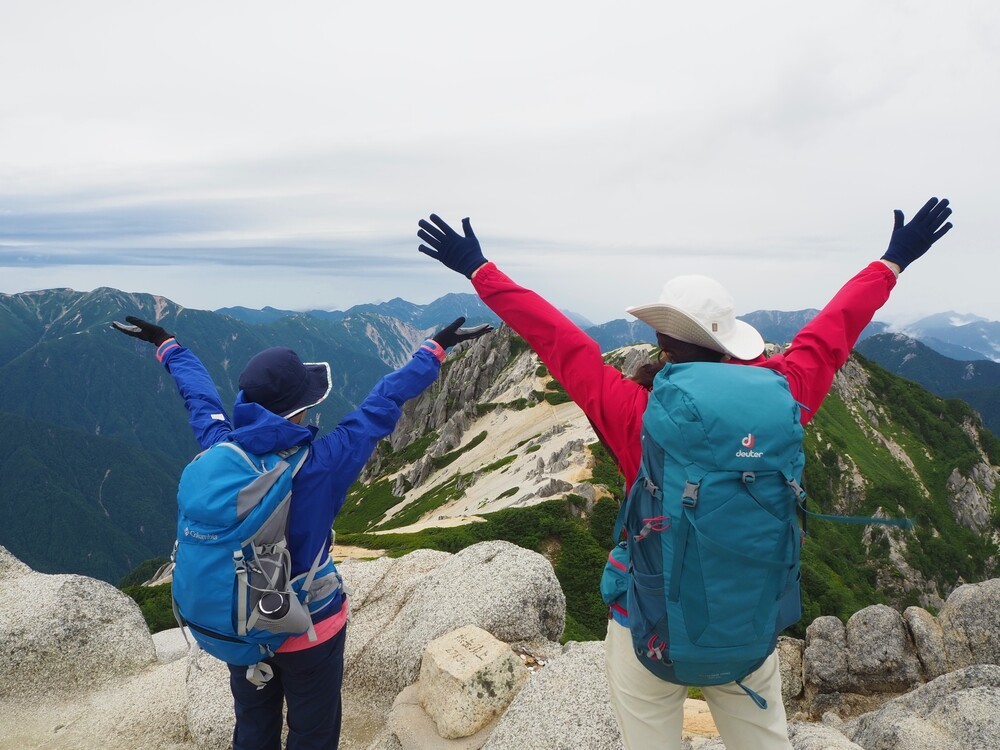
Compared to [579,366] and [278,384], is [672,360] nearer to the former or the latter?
[579,366]

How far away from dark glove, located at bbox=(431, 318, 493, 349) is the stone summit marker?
5.92 m

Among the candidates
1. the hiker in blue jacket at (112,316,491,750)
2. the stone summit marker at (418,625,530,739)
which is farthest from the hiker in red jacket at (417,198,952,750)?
the stone summit marker at (418,625,530,739)

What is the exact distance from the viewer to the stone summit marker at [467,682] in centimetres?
916

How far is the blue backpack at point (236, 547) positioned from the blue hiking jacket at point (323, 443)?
0.51 ft

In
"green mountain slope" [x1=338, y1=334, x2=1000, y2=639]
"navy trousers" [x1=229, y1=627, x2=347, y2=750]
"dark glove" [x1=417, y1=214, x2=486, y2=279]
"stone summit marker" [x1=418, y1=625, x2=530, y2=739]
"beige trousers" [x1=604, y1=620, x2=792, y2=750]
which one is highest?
"dark glove" [x1=417, y1=214, x2=486, y2=279]

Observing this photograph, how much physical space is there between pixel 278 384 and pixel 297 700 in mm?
3420

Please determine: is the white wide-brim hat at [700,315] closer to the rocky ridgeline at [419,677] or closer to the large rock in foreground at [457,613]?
the rocky ridgeline at [419,677]

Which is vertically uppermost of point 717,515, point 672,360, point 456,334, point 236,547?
point 672,360

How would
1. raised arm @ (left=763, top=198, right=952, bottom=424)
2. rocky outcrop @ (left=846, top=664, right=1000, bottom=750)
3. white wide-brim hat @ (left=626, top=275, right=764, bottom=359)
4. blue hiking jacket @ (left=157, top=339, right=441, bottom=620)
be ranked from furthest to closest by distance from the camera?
rocky outcrop @ (left=846, top=664, right=1000, bottom=750) → blue hiking jacket @ (left=157, top=339, right=441, bottom=620) → raised arm @ (left=763, top=198, right=952, bottom=424) → white wide-brim hat @ (left=626, top=275, right=764, bottom=359)

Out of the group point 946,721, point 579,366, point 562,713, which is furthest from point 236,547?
point 946,721

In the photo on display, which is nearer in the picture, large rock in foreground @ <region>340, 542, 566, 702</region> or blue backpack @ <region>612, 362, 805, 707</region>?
blue backpack @ <region>612, 362, 805, 707</region>

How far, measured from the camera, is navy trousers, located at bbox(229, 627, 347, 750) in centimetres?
597

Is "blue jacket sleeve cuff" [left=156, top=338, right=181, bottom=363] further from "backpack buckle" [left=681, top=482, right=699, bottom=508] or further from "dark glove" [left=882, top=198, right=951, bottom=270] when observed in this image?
"dark glove" [left=882, top=198, right=951, bottom=270]

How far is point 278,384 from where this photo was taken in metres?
5.54
